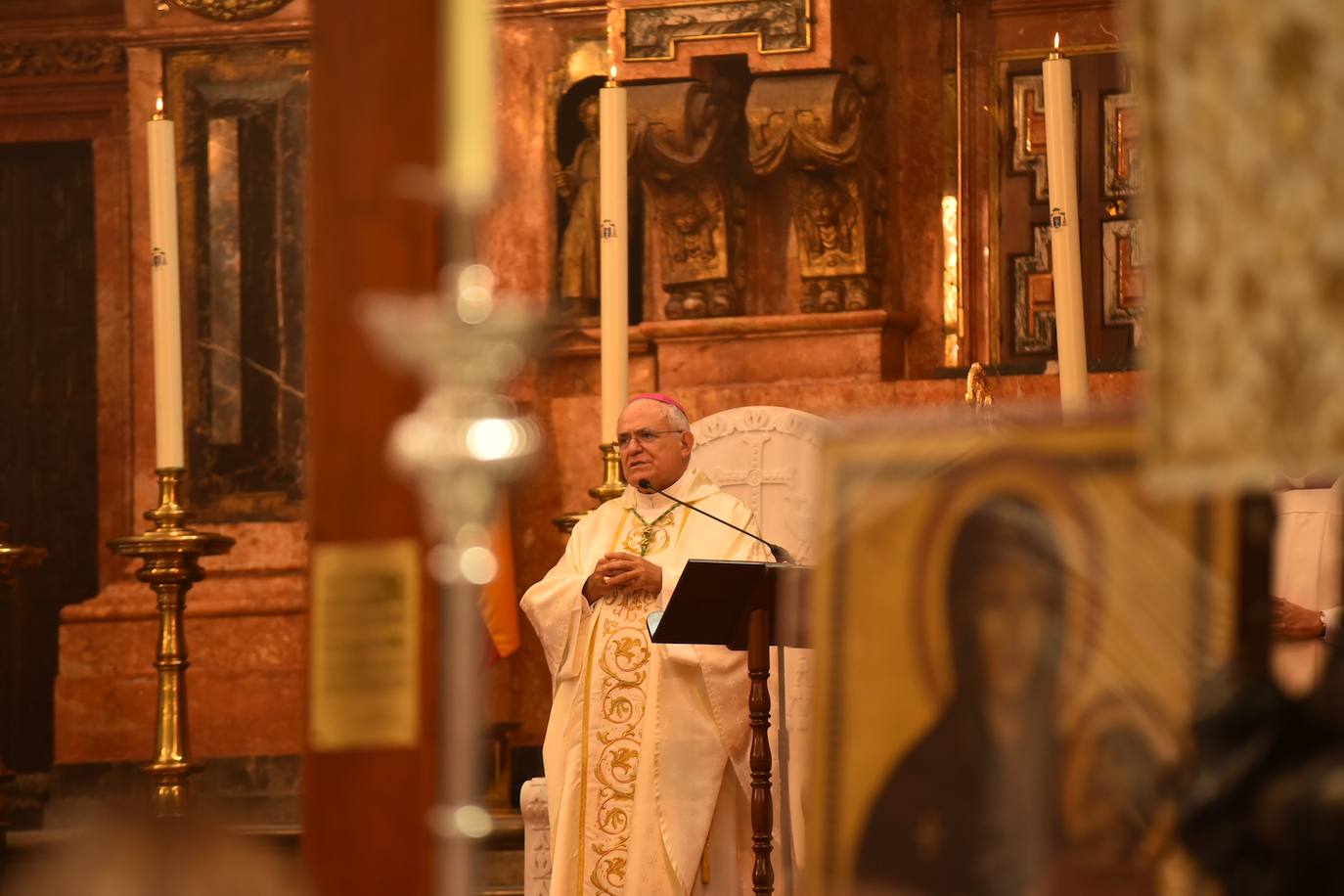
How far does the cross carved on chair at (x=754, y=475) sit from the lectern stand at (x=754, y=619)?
6.38 ft

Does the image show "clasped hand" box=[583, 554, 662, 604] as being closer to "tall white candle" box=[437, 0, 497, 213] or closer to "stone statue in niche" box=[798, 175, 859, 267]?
"stone statue in niche" box=[798, 175, 859, 267]

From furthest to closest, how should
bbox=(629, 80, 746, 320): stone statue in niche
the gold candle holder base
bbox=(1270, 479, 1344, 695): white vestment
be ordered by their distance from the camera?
1. bbox=(629, 80, 746, 320): stone statue in niche
2. the gold candle holder base
3. bbox=(1270, 479, 1344, 695): white vestment

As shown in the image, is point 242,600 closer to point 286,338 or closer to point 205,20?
point 286,338

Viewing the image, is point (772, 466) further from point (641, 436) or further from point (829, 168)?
point (829, 168)

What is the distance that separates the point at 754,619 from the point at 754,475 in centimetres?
214

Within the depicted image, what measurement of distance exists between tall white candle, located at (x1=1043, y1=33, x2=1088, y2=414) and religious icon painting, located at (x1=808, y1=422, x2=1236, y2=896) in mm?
2623

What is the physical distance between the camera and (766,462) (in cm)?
759

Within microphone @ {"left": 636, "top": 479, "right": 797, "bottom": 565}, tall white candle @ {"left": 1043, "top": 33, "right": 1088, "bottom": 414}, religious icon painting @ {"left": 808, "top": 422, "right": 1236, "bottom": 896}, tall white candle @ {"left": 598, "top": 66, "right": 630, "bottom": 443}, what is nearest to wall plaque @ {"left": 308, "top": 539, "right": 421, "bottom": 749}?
religious icon painting @ {"left": 808, "top": 422, "right": 1236, "bottom": 896}

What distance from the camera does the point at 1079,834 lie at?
2830 mm

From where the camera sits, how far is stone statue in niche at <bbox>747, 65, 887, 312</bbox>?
25.1 ft

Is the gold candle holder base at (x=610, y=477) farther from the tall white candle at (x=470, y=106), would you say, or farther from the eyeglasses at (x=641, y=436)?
the tall white candle at (x=470, y=106)

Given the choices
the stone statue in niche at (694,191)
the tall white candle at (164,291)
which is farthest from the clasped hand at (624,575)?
the stone statue in niche at (694,191)

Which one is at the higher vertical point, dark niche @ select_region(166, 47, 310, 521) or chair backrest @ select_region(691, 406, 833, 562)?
dark niche @ select_region(166, 47, 310, 521)

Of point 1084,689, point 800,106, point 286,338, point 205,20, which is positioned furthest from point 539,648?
point 1084,689
